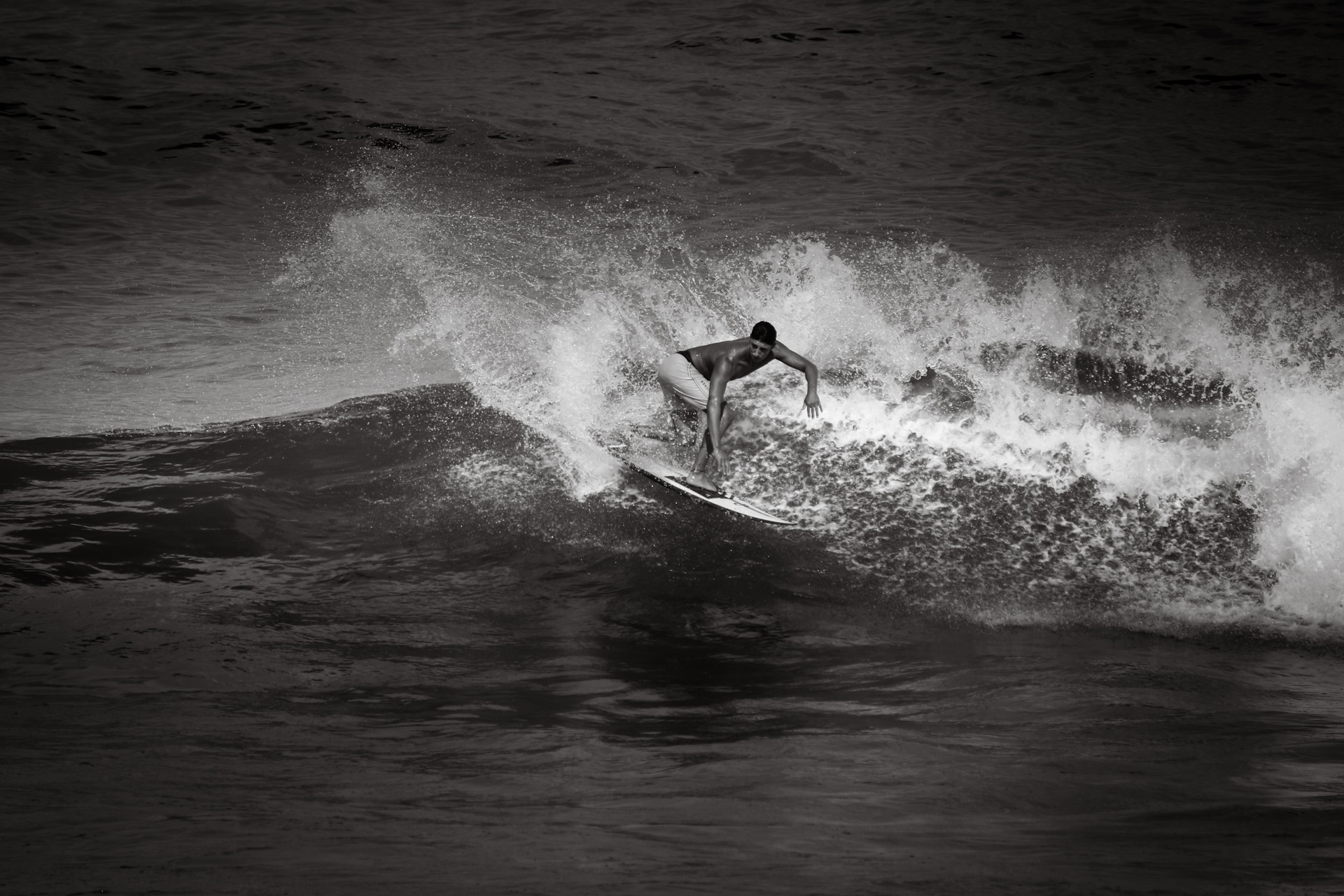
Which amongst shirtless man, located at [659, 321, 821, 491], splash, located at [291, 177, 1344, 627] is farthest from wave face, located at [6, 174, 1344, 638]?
shirtless man, located at [659, 321, 821, 491]

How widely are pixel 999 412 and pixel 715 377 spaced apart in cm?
296

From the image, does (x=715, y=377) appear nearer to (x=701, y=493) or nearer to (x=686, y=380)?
(x=686, y=380)

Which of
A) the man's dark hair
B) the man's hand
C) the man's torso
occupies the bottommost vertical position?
the man's hand

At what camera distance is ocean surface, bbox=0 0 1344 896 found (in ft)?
14.0

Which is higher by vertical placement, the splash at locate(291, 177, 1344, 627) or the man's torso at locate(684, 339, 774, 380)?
the man's torso at locate(684, 339, 774, 380)

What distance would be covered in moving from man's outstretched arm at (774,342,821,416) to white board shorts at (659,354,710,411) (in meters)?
0.66

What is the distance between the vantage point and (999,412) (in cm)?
988

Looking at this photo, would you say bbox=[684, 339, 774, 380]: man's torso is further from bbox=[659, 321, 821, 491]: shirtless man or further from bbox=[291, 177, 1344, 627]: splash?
bbox=[291, 177, 1344, 627]: splash

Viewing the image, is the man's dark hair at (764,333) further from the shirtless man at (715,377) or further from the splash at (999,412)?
the splash at (999,412)

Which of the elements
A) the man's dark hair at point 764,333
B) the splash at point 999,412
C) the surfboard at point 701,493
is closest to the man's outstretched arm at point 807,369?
the man's dark hair at point 764,333

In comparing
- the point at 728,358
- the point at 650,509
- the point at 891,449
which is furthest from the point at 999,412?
the point at 650,509

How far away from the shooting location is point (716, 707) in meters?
5.75

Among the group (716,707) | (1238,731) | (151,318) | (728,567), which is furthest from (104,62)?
(1238,731)

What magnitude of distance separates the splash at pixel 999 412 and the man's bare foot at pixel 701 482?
771mm
